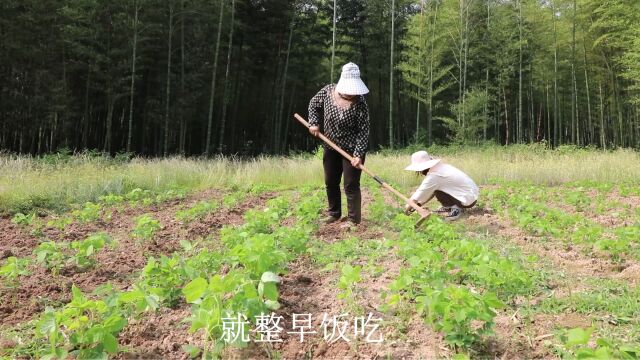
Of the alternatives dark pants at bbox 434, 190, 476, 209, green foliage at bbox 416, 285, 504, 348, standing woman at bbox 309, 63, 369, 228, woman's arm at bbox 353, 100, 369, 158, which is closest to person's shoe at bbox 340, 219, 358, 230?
standing woman at bbox 309, 63, 369, 228

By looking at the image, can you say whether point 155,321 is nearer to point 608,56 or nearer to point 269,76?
point 269,76

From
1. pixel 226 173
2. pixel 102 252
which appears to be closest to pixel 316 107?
pixel 102 252

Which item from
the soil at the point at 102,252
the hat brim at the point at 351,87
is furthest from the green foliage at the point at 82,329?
the hat brim at the point at 351,87

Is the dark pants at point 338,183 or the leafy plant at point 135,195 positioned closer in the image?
the dark pants at point 338,183

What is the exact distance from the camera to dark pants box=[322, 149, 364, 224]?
4.75 metres

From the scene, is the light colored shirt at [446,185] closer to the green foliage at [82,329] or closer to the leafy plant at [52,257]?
the leafy plant at [52,257]

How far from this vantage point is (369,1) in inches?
930

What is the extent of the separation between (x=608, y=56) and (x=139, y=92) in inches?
887

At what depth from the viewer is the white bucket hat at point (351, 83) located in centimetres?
459

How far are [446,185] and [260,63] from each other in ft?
62.4

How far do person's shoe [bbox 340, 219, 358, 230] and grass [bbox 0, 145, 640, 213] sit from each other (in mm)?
4569

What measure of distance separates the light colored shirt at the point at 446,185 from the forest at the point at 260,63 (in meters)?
13.8

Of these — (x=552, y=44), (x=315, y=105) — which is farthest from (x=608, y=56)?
(x=315, y=105)

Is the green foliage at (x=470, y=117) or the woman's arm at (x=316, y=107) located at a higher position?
the green foliage at (x=470, y=117)
